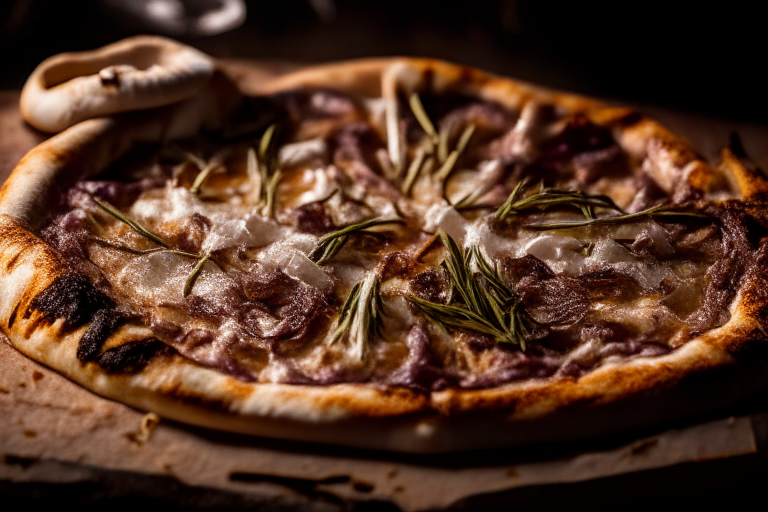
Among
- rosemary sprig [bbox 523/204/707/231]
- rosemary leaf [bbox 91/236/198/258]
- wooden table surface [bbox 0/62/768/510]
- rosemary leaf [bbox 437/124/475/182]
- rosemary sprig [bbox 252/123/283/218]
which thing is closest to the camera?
Answer: wooden table surface [bbox 0/62/768/510]

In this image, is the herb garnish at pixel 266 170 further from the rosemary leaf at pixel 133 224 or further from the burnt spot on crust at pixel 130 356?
the burnt spot on crust at pixel 130 356

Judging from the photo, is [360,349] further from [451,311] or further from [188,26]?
[188,26]

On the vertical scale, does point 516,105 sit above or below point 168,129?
above

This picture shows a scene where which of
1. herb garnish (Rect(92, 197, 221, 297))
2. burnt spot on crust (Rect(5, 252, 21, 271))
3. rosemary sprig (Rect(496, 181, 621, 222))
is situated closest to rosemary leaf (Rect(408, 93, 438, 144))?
rosemary sprig (Rect(496, 181, 621, 222))

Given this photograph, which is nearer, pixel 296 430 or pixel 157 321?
pixel 296 430

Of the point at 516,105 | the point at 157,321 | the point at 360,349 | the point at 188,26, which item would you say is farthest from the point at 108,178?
the point at 188,26

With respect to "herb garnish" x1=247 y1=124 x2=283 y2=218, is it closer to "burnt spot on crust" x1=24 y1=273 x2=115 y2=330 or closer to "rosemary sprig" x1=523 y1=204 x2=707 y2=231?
"burnt spot on crust" x1=24 y1=273 x2=115 y2=330

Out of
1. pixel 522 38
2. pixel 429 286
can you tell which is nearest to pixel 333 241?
pixel 429 286
